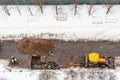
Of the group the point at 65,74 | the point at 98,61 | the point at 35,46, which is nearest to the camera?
the point at 98,61

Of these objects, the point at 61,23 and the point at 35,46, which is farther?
the point at 61,23

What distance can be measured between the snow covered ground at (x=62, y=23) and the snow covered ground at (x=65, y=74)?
2690 mm


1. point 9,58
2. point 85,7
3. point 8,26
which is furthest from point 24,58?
point 85,7

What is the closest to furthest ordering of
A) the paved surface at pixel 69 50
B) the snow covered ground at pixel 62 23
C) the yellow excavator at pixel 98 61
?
the yellow excavator at pixel 98 61 < the paved surface at pixel 69 50 < the snow covered ground at pixel 62 23

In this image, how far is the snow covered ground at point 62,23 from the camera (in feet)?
78.2

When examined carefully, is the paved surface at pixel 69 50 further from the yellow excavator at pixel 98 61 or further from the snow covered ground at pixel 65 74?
the snow covered ground at pixel 65 74

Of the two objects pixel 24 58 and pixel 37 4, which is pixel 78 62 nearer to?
pixel 24 58

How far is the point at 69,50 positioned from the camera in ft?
76.9

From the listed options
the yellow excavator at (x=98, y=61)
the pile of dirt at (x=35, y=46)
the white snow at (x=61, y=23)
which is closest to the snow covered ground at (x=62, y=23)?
the white snow at (x=61, y=23)

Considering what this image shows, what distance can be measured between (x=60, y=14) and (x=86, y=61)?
4328mm

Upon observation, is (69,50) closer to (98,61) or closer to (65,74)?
(65,74)

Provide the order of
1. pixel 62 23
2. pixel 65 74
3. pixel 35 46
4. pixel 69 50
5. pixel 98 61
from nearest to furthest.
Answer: pixel 98 61, pixel 65 74, pixel 35 46, pixel 69 50, pixel 62 23

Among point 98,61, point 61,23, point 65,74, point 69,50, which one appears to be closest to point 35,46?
point 69,50

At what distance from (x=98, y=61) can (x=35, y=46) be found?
4.54m
